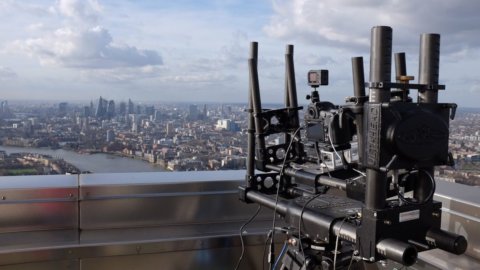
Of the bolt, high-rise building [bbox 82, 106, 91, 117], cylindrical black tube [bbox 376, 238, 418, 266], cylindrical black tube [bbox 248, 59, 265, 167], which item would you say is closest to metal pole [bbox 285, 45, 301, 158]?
cylindrical black tube [bbox 248, 59, 265, 167]

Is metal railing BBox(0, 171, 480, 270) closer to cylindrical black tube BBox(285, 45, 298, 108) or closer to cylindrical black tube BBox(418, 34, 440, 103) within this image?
cylindrical black tube BBox(285, 45, 298, 108)

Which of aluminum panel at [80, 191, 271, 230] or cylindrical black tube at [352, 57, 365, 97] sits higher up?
cylindrical black tube at [352, 57, 365, 97]

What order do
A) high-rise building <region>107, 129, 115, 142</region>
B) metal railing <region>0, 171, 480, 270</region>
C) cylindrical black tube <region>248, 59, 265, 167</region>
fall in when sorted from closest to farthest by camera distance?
1. cylindrical black tube <region>248, 59, 265, 167</region>
2. metal railing <region>0, 171, 480, 270</region>
3. high-rise building <region>107, 129, 115, 142</region>

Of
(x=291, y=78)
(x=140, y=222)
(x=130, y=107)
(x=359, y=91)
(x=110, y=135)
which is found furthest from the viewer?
(x=130, y=107)

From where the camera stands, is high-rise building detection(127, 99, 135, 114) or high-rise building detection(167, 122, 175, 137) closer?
high-rise building detection(167, 122, 175, 137)

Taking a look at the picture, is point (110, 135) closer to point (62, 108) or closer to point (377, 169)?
point (62, 108)

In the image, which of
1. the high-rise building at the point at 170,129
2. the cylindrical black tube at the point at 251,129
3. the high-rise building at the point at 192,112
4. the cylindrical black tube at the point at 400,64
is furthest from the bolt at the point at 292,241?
the high-rise building at the point at 192,112

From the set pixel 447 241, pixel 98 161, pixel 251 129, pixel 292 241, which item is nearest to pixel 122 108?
pixel 98 161
